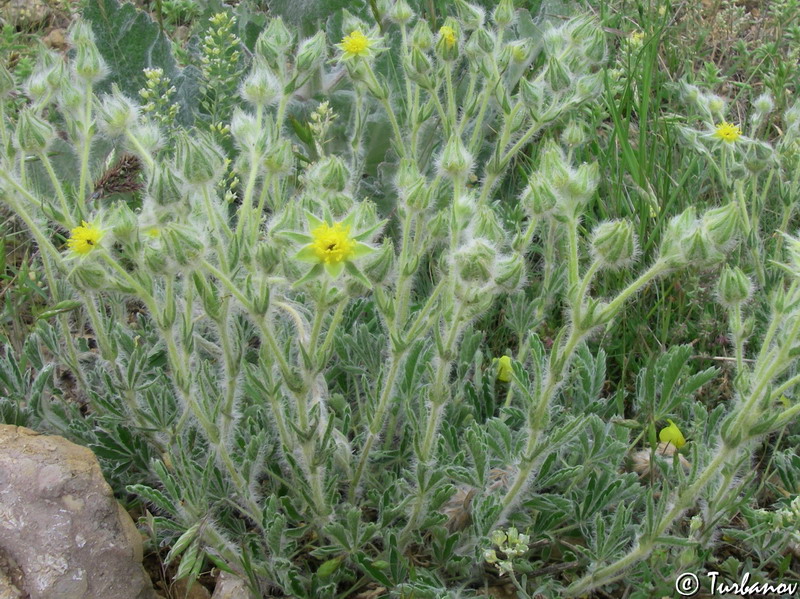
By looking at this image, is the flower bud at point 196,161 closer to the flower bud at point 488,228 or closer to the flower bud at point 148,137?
the flower bud at point 148,137

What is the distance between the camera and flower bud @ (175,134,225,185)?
6.79 ft

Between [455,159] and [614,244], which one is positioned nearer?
[614,244]

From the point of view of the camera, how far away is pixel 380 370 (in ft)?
8.37

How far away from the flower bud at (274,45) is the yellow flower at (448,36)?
1.82 ft

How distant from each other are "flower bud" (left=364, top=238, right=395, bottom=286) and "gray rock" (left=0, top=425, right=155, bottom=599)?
0.98 metres

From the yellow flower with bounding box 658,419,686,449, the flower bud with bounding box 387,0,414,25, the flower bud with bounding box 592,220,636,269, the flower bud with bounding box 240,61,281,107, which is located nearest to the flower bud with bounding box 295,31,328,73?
the flower bud with bounding box 240,61,281,107

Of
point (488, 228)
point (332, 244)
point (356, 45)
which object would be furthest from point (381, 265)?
point (356, 45)

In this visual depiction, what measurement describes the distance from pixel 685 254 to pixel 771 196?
2.20m

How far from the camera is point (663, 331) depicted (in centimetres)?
297

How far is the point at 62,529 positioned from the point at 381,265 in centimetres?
109

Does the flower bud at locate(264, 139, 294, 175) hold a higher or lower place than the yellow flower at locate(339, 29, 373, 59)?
lower

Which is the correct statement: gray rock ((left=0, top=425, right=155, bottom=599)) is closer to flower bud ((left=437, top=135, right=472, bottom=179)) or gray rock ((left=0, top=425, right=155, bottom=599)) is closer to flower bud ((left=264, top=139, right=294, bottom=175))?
flower bud ((left=264, top=139, right=294, bottom=175))

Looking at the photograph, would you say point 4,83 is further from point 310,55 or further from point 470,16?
point 470,16

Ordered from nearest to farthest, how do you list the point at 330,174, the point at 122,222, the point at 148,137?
1. the point at 122,222
2. the point at 330,174
3. the point at 148,137
